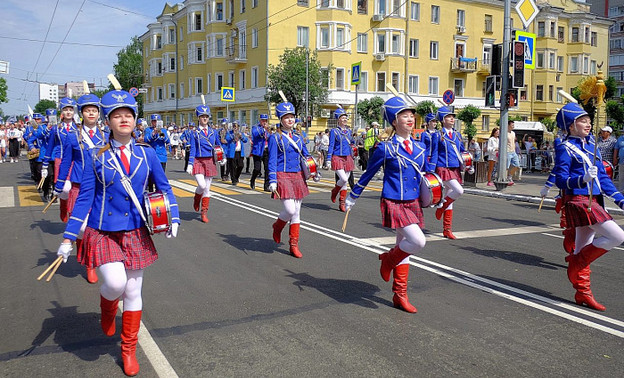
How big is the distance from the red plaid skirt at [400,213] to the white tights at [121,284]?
2430mm

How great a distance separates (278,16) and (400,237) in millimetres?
41242

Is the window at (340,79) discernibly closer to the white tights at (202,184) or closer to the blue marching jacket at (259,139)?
the blue marching jacket at (259,139)

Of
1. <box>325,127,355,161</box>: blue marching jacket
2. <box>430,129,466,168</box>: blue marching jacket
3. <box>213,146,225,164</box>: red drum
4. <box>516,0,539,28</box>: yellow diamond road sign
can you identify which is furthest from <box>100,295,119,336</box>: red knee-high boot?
<box>516,0,539,28</box>: yellow diamond road sign

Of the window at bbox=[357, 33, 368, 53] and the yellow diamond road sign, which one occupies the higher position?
the window at bbox=[357, 33, 368, 53]

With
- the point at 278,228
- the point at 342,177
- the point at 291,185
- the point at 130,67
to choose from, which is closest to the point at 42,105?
the point at 130,67

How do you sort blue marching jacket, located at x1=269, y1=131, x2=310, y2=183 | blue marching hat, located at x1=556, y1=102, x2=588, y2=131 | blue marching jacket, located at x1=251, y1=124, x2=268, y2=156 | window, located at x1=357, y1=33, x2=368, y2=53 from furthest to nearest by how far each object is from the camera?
window, located at x1=357, y1=33, x2=368, y2=53
blue marching jacket, located at x1=251, y1=124, x2=268, y2=156
blue marching jacket, located at x1=269, y1=131, x2=310, y2=183
blue marching hat, located at x1=556, y1=102, x2=588, y2=131

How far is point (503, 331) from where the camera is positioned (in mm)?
4902

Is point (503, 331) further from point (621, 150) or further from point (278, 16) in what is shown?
point (278, 16)

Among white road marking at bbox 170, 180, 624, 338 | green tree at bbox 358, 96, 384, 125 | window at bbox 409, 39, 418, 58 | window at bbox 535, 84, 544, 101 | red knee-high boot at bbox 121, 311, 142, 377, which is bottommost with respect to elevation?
white road marking at bbox 170, 180, 624, 338

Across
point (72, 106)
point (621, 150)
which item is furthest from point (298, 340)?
point (621, 150)

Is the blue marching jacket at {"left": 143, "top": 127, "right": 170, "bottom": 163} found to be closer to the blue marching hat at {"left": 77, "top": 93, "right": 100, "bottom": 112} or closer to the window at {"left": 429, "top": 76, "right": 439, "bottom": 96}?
the blue marching hat at {"left": 77, "top": 93, "right": 100, "bottom": 112}

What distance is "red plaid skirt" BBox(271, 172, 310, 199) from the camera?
312 inches

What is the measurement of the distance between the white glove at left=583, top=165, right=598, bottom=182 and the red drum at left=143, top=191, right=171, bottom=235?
420cm

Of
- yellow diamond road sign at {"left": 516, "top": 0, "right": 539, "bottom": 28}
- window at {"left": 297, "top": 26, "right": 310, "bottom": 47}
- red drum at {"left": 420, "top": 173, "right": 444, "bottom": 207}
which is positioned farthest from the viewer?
window at {"left": 297, "top": 26, "right": 310, "bottom": 47}
